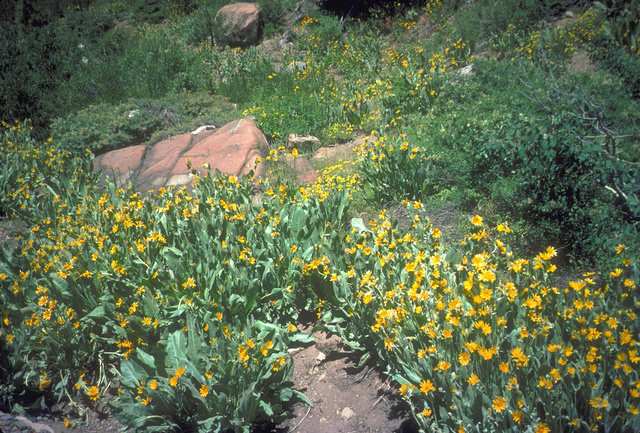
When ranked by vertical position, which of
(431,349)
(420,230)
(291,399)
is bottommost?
(291,399)

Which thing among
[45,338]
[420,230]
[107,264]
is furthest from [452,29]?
[45,338]

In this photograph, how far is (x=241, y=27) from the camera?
1293cm

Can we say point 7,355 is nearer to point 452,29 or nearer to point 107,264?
point 107,264

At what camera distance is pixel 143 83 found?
31.8 feet

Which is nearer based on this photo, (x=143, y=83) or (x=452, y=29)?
(x=452, y=29)

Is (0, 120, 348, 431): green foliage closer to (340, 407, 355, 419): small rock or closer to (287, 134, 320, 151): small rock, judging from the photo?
(340, 407, 355, 419): small rock

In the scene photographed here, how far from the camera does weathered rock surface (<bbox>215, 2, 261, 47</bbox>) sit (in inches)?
510

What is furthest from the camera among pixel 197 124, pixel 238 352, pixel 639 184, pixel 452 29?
pixel 452 29

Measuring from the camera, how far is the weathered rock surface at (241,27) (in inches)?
510

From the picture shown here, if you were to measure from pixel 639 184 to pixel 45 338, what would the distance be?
409 cm

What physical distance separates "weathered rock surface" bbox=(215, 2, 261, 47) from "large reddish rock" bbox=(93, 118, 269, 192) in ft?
22.9

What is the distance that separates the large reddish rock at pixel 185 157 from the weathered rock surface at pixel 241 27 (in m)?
6.97

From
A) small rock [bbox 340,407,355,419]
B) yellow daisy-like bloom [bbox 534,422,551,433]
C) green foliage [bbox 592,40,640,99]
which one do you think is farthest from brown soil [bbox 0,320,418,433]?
green foliage [bbox 592,40,640,99]

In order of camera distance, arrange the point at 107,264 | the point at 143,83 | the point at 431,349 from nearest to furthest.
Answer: the point at 431,349, the point at 107,264, the point at 143,83
